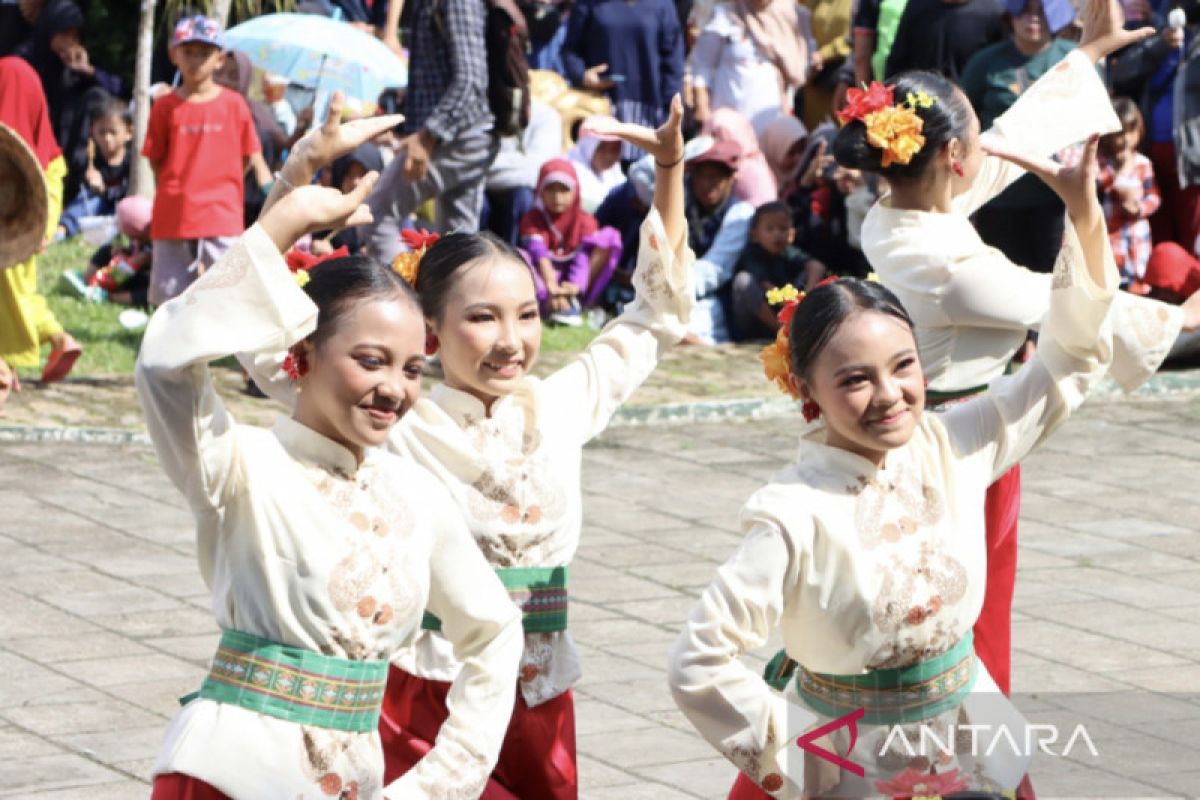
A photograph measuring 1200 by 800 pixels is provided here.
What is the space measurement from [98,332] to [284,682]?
7961mm

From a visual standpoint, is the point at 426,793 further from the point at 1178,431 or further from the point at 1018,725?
the point at 1178,431

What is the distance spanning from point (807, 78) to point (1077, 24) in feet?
7.62

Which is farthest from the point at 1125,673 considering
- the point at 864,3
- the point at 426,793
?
the point at 864,3

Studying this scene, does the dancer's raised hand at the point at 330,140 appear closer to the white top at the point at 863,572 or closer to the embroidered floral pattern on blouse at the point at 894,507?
the white top at the point at 863,572

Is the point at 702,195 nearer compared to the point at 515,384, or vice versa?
the point at 515,384

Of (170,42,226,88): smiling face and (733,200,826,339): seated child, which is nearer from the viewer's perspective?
(170,42,226,88): smiling face

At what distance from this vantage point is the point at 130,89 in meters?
15.6

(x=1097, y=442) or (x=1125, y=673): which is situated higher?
(x=1125, y=673)

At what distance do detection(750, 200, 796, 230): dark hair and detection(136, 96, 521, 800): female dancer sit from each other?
7.70m

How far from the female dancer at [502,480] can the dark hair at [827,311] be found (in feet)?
1.94

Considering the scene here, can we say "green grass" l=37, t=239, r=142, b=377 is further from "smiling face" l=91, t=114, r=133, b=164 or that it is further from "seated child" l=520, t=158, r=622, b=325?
"seated child" l=520, t=158, r=622, b=325

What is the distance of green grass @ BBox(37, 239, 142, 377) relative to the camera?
10.4 meters

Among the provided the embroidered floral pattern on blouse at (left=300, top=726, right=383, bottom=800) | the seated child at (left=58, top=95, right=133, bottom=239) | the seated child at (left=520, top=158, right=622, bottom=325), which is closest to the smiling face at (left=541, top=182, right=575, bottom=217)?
the seated child at (left=520, top=158, right=622, bottom=325)

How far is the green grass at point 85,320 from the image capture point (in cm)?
1035
